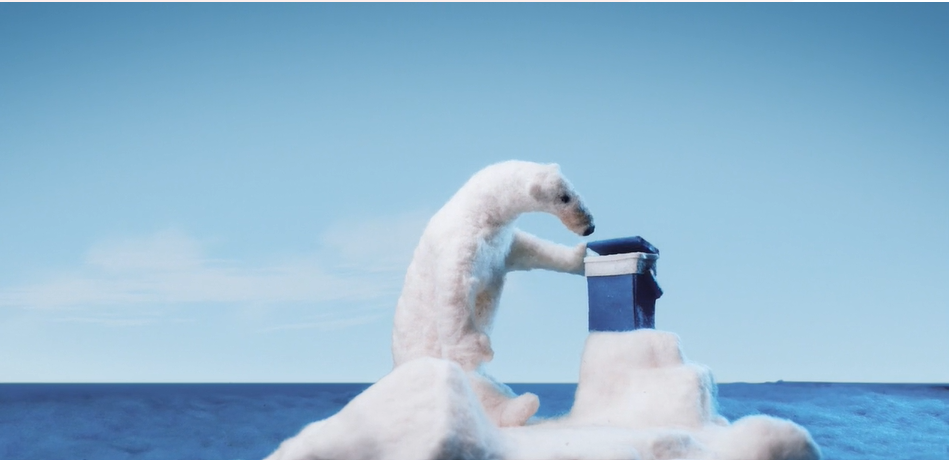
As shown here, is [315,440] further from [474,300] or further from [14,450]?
[14,450]

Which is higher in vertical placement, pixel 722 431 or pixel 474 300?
pixel 474 300

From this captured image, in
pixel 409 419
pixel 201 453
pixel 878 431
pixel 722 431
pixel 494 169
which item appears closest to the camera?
pixel 409 419

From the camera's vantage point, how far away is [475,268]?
2.37 metres

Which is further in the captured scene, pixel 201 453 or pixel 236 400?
pixel 236 400

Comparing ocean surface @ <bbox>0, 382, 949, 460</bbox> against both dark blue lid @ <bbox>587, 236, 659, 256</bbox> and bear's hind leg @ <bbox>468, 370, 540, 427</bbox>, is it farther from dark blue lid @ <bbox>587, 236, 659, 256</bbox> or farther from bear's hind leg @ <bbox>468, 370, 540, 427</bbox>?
dark blue lid @ <bbox>587, 236, 659, 256</bbox>

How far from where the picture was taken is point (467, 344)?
2283 millimetres

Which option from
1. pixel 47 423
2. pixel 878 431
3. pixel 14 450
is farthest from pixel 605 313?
pixel 47 423

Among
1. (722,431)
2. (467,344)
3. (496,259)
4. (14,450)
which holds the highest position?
(496,259)

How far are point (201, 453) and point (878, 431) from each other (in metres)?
2.54

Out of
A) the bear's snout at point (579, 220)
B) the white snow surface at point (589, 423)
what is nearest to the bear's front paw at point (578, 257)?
the bear's snout at point (579, 220)

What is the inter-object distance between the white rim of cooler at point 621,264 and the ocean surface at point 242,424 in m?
0.52

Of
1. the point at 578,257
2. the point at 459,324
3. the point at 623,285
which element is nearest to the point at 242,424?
the point at 459,324

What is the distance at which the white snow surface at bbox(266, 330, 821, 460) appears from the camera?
1.52 m

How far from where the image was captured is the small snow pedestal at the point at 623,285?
2.30 meters
